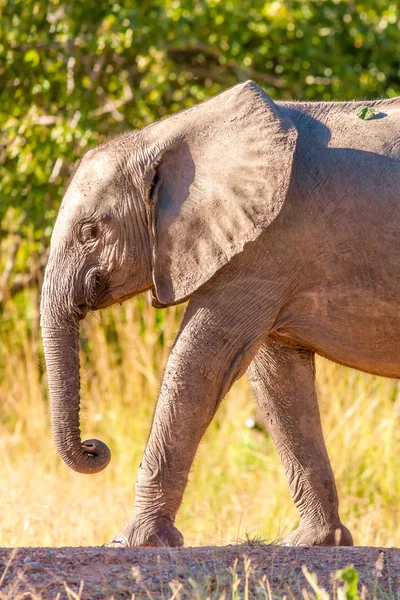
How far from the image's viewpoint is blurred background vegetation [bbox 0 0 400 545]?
8.32 m

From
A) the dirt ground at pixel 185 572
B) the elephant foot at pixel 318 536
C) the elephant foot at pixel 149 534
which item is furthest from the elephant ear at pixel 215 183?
the elephant foot at pixel 318 536

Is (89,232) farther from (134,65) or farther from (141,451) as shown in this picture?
(134,65)

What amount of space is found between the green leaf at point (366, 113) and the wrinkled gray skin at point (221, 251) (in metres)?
0.04

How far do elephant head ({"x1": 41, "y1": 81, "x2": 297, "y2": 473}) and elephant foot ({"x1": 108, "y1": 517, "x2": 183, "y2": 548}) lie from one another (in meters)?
0.33

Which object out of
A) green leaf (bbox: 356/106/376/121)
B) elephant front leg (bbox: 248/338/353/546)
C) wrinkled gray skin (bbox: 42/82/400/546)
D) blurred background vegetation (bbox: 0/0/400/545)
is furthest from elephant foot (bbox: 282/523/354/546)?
green leaf (bbox: 356/106/376/121)

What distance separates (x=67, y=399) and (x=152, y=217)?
0.90m

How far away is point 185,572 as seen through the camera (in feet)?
13.8

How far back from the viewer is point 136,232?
521 cm

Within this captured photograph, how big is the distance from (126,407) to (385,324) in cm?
436

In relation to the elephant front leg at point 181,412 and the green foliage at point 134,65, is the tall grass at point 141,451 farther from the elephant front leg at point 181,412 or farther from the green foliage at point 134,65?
the elephant front leg at point 181,412

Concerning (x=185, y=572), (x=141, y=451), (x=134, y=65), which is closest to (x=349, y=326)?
(x=185, y=572)

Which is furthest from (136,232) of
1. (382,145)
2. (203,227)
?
(382,145)

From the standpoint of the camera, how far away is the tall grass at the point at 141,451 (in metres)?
7.33

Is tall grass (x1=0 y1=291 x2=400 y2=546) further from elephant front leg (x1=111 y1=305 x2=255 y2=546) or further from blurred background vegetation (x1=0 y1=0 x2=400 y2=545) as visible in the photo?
elephant front leg (x1=111 y1=305 x2=255 y2=546)
